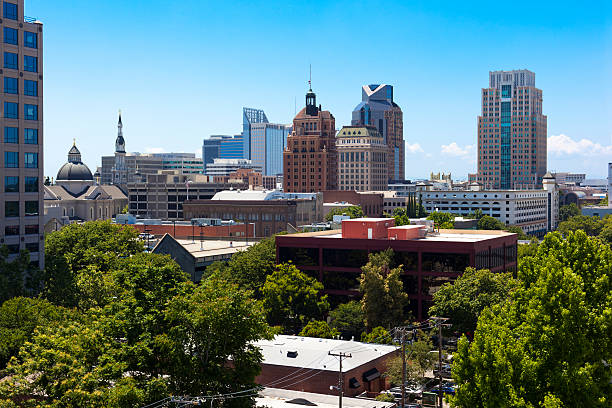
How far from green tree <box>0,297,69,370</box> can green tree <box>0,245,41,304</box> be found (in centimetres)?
1259

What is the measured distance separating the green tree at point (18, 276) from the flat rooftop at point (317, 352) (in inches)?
1109

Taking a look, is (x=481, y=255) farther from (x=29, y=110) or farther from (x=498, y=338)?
(x=29, y=110)

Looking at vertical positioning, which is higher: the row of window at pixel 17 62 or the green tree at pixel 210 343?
the row of window at pixel 17 62

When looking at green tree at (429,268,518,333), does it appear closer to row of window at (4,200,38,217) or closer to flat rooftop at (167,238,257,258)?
flat rooftop at (167,238,257,258)

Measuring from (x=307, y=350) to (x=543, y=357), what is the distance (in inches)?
1233

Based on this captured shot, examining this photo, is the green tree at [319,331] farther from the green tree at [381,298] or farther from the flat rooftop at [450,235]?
the flat rooftop at [450,235]

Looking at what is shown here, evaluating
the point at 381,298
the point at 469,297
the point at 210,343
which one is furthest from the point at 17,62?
the point at 469,297

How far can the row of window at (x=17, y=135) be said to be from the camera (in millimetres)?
91562

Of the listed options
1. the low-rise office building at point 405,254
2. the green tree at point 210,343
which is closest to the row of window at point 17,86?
the low-rise office building at point 405,254

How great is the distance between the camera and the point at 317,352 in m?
72.9

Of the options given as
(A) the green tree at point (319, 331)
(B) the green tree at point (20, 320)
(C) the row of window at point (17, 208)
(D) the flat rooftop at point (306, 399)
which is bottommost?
(D) the flat rooftop at point (306, 399)

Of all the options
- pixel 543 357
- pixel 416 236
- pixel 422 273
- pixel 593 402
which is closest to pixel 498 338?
pixel 543 357

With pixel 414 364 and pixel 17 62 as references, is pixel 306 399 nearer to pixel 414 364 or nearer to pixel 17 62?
pixel 414 364

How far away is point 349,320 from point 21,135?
46358mm
